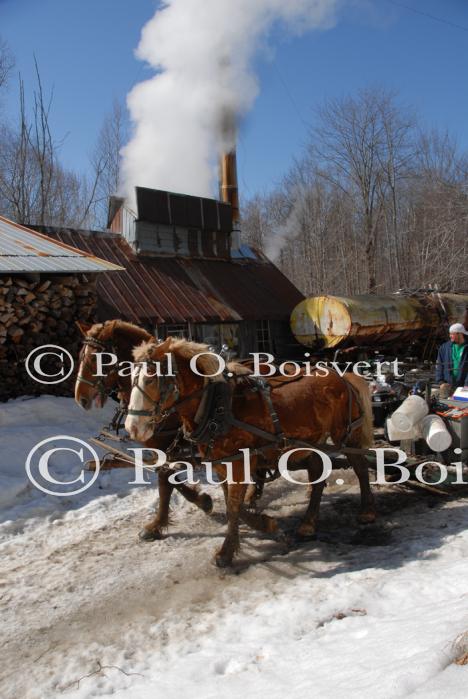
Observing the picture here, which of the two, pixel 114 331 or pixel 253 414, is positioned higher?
pixel 114 331

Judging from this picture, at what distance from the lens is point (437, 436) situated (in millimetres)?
5645

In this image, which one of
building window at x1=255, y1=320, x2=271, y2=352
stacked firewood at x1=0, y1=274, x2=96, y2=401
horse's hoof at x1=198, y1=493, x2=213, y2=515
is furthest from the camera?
building window at x1=255, y1=320, x2=271, y2=352

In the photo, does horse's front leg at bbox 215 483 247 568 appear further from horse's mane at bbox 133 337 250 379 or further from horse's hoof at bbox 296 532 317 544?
horse's mane at bbox 133 337 250 379

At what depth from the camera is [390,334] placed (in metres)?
13.3

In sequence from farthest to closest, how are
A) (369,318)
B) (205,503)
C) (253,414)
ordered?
(369,318) → (205,503) → (253,414)

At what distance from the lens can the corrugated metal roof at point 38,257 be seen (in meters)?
8.20

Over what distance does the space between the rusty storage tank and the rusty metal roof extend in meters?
1.02

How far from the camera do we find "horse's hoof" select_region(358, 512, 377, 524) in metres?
5.43

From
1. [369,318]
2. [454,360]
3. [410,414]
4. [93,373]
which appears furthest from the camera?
[369,318]

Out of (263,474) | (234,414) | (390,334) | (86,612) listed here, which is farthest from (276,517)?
(390,334)

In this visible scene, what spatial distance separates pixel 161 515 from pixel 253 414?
1504 millimetres

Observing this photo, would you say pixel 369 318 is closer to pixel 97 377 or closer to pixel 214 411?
pixel 97 377

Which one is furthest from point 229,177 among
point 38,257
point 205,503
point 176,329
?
point 205,503
